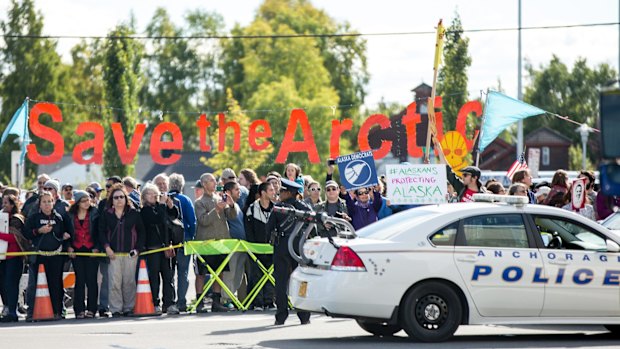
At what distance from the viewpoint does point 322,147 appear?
82.4 metres

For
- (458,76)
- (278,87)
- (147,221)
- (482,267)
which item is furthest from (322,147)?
(482,267)

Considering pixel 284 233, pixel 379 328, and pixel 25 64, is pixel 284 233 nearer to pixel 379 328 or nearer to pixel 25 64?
pixel 379 328

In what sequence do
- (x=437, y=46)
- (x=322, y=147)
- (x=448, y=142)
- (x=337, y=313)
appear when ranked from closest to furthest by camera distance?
(x=337, y=313), (x=437, y=46), (x=448, y=142), (x=322, y=147)

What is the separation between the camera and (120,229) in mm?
19109

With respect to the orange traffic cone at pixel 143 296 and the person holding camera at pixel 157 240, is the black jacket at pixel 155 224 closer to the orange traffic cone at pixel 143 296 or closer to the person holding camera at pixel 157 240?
the person holding camera at pixel 157 240

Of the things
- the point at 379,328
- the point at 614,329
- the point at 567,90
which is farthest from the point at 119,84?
the point at 614,329

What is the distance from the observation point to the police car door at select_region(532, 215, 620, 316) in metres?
14.4

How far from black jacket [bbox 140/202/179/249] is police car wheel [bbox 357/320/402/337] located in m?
5.08

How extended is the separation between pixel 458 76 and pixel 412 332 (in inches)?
1411

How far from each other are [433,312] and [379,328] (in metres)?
1.11

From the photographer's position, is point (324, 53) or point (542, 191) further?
point (324, 53)

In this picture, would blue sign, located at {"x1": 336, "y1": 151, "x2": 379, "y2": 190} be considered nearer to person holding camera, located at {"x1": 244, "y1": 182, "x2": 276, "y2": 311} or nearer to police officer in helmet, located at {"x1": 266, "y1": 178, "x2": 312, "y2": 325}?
person holding camera, located at {"x1": 244, "y1": 182, "x2": 276, "y2": 311}

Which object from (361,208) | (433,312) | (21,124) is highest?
(21,124)

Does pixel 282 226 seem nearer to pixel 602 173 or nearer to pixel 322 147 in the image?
pixel 602 173
